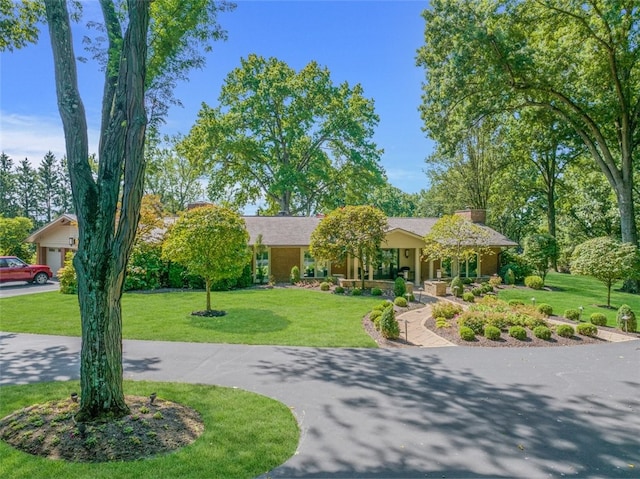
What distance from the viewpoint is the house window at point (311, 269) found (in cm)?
2491

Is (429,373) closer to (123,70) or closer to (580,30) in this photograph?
(123,70)

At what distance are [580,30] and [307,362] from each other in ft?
70.0

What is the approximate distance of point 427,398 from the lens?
713cm

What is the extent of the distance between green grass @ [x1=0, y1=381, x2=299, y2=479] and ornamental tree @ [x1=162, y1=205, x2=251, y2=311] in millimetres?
7493

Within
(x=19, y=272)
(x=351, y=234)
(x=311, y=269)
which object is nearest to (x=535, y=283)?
(x=351, y=234)

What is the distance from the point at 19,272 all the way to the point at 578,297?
31.7m

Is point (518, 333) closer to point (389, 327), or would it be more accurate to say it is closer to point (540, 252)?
point (389, 327)

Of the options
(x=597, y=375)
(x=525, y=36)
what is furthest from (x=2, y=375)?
(x=525, y=36)

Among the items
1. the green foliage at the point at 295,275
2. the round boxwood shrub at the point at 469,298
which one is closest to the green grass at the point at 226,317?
the green foliage at the point at 295,275

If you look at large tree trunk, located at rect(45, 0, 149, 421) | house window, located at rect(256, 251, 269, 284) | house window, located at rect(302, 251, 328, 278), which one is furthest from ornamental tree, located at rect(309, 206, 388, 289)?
large tree trunk, located at rect(45, 0, 149, 421)

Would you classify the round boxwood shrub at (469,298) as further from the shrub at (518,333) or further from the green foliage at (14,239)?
the green foliage at (14,239)

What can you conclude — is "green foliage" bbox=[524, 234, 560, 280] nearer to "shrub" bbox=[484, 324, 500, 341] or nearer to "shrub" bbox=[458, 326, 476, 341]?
"shrub" bbox=[484, 324, 500, 341]

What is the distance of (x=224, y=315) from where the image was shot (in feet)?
47.9

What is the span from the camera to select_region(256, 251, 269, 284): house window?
24.4 meters
